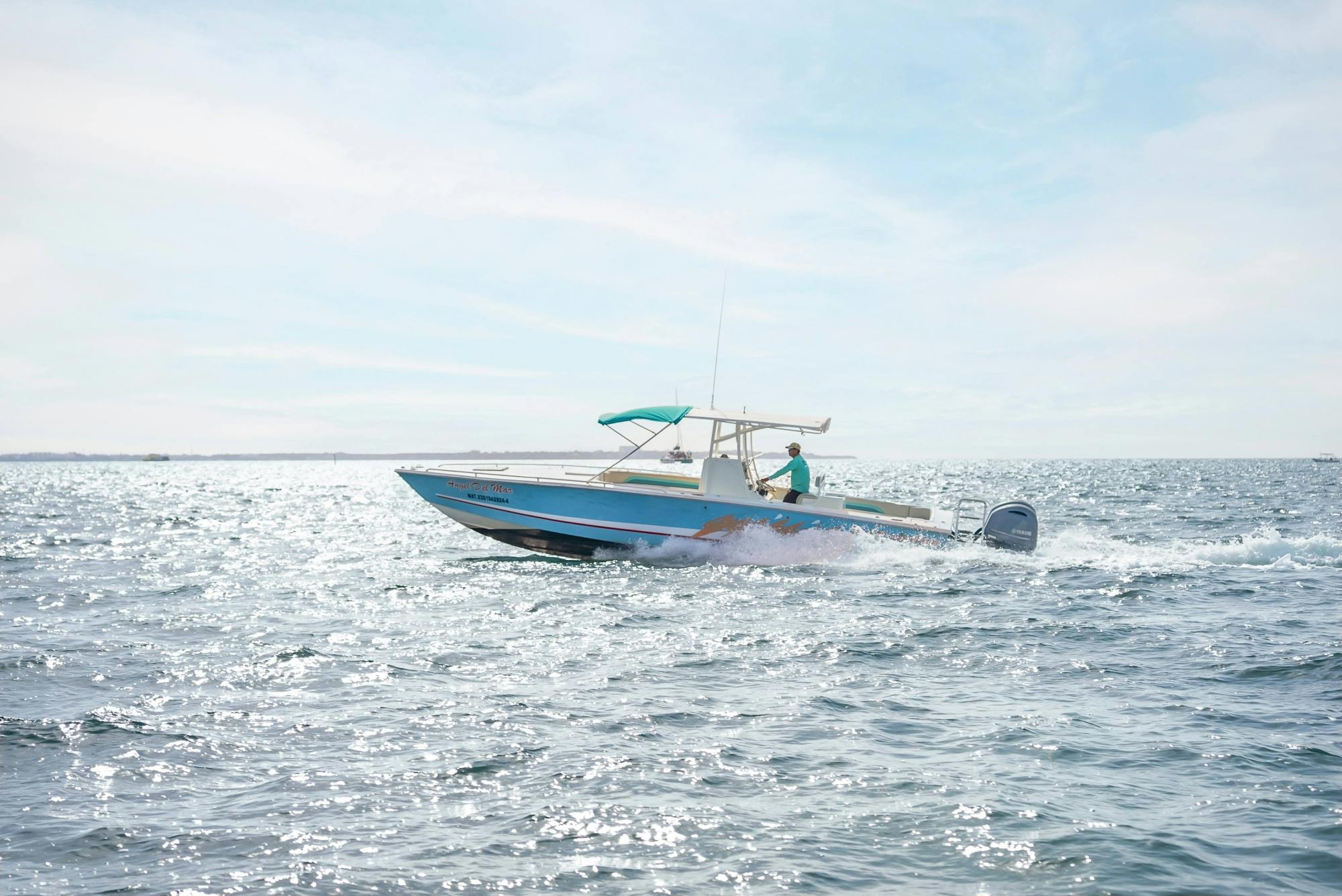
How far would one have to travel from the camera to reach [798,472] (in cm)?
1900

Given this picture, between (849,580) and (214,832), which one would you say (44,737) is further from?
(849,580)

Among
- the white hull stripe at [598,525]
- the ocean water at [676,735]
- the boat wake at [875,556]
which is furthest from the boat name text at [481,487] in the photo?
the ocean water at [676,735]

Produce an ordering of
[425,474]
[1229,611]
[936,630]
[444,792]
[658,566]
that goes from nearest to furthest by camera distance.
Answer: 1. [444,792]
2. [936,630]
3. [1229,611]
4. [658,566]
5. [425,474]

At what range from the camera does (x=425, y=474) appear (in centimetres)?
1953

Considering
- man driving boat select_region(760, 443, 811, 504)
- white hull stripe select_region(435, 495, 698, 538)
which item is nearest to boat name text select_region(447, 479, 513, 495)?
white hull stripe select_region(435, 495, 698, 538)

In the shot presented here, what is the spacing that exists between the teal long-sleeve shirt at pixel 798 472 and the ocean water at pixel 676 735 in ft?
8.00

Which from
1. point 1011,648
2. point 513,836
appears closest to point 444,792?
point 513,836

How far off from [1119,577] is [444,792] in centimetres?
1396

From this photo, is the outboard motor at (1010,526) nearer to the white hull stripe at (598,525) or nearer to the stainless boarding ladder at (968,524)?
the stainless boarding ladder at (968,524)

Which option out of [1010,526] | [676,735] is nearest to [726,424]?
[1010,526]

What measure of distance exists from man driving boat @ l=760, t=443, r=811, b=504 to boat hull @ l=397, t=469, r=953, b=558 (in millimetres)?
723

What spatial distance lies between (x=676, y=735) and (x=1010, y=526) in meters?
13.4

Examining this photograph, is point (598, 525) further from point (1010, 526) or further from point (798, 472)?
point (1010, 526)

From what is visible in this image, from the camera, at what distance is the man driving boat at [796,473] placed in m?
18.9
